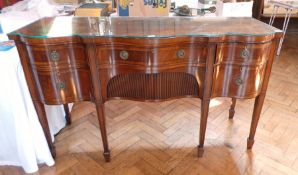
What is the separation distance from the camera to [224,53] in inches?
42.8

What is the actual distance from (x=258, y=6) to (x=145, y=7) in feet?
8.22

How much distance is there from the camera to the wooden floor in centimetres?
136

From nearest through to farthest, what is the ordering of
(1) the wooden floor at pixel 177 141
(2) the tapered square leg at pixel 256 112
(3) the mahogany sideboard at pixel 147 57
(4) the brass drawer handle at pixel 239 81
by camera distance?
(3) the mahogany sideboard at pixel 147 57 → (4) the brass drawer handle at pixel 239 81 → (2) the tapered square leg at pixel 256 112 → (1) the wooden floor at pixel 177 141

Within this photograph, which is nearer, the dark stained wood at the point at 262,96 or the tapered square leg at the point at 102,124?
the dark stained wood at the point at 262,96

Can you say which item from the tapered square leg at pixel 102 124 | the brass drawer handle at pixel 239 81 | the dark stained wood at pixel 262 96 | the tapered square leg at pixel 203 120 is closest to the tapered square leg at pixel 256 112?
the dark stained wood at pixel 262 96

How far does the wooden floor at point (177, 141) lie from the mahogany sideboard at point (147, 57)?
0.37 m

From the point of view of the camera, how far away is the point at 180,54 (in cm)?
107

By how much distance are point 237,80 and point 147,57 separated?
1.55 ft

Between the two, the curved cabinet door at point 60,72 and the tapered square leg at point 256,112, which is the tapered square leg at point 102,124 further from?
the tapered square leg at point 256,112

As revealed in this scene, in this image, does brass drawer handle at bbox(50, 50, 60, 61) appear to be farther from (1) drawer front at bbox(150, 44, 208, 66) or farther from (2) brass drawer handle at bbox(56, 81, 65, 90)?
(1) drawer front at bbox(150, 44, 208, 66)

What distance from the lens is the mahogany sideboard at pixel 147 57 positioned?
102cm

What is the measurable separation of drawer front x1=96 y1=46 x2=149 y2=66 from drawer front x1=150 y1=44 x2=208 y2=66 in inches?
1.8

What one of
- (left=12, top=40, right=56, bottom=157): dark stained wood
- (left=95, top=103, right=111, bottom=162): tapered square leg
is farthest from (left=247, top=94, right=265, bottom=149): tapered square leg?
(left=12, top=40, right=56, bottom=157): dark stained wood

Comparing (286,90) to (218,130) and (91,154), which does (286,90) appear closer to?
(218,130)
